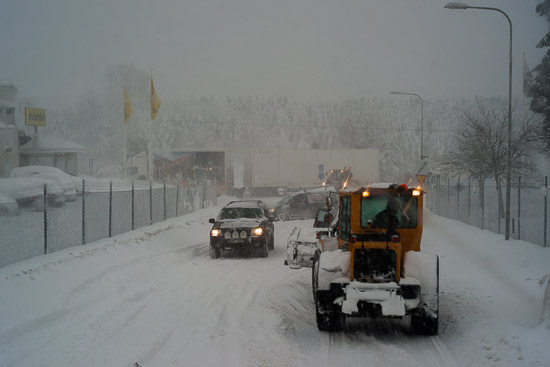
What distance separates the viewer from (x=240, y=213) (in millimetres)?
17734

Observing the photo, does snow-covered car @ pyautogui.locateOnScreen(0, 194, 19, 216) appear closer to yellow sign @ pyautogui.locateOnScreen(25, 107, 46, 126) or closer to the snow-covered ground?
the snow-covered ground

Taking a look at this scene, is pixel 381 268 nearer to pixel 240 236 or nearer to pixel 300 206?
pixel 240 236

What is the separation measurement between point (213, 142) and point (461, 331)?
13249 centimetres

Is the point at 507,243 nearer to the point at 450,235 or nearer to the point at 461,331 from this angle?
the point at 450,235

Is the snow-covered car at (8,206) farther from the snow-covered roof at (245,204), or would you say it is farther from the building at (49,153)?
the building at (49,153)

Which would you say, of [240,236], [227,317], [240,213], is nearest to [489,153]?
[240,213]

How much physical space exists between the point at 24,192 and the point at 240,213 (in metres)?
10.3

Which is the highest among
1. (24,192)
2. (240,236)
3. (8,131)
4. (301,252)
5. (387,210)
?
(8,131)

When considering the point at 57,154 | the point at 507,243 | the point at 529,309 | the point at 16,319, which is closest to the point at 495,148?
the point at 507,243

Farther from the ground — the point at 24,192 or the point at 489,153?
the point at 489,153

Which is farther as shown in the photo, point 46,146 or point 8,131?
point 46,146

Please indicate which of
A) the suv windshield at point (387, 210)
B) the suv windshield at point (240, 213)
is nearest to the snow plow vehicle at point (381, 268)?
the suv windshield at point (387, 210)

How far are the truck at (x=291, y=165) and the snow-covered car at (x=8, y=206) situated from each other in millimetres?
31005

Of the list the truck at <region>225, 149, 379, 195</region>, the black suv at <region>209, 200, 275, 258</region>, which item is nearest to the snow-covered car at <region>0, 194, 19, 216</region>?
the black suv at <region>209, 200, 275, 258</region>
